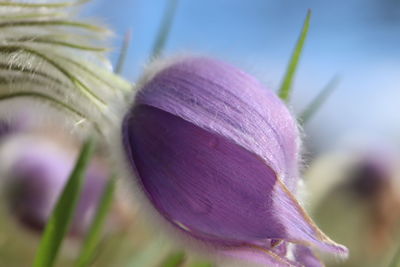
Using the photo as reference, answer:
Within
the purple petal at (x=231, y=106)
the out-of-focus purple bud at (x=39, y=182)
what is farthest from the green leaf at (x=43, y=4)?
the out-of-focus purple bud at (x=39, y=182)

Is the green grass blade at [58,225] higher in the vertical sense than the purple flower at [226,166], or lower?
lower

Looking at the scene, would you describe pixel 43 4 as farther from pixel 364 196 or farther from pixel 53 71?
pixel 364 196

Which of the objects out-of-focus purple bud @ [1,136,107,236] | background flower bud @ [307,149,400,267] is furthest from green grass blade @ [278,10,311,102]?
background flower bud @ [307,149,400,267]

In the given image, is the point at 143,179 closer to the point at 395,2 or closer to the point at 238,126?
the point at 238,126

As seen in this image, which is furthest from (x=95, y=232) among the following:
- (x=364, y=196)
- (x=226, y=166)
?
(x=364, y=196)

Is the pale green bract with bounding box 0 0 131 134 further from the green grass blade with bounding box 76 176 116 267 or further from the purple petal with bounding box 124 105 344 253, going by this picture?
the green grass blade with bounding box 76 176 116 267

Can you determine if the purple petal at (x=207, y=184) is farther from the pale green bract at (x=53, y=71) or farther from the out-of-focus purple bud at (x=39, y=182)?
the out-of-focus purple bud at (x=39, y=182)

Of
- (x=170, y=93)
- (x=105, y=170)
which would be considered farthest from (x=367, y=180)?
(x=170, y=93)
